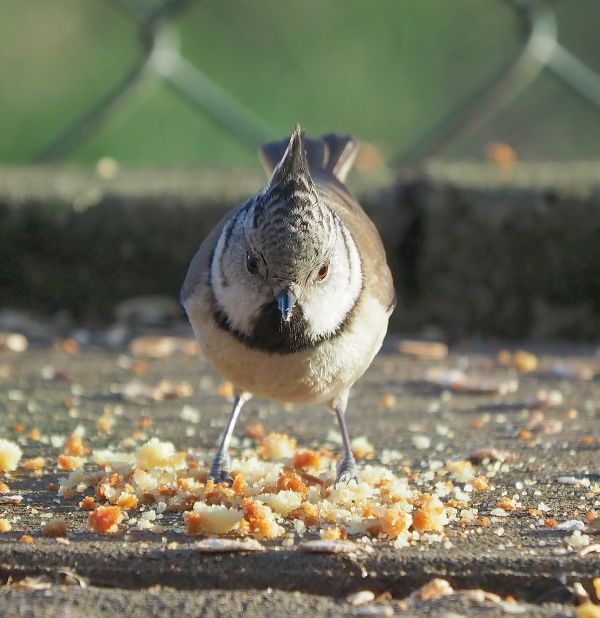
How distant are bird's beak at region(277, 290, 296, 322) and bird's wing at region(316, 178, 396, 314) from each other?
425 mm

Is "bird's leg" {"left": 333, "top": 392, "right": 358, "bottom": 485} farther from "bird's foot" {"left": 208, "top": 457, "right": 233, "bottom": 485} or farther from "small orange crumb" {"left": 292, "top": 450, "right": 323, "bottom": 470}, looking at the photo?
"bird's foot" {"left": 208, "top": 457, "right": 233, "bottom": 485}

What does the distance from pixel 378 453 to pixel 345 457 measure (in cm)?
24

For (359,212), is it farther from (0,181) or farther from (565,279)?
(0,181)

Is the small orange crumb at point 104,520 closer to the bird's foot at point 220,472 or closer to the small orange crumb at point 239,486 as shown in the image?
the small orange crumb at point 239,486

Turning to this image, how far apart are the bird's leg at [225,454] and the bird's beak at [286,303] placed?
516 millimetres

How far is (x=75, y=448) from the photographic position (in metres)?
3.94

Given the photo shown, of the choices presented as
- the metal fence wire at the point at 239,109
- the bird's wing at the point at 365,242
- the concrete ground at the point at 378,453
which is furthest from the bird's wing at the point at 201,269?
the metal fence wire at the point at 239,109

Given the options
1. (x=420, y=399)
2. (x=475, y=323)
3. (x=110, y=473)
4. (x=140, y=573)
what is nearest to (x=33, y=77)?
(x=475, y=323)

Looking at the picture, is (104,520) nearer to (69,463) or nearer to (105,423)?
(69,463)

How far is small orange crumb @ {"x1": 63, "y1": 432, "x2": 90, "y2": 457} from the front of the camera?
3.94m

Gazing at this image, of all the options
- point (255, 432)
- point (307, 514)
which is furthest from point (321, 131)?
point (307, 514)

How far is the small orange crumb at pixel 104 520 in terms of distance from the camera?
3.19 meters

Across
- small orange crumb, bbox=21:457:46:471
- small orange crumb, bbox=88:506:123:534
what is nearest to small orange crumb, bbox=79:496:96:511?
small orange crumb, bbox=88:506:123:534

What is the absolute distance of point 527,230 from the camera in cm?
541
